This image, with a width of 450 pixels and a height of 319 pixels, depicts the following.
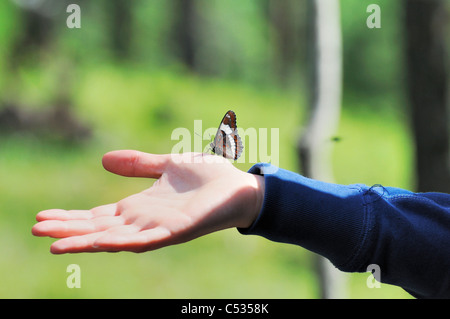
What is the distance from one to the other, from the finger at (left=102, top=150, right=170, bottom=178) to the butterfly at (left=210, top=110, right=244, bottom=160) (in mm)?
336

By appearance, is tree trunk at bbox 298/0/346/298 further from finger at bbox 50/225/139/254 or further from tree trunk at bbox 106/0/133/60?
tree trunk at bbox 106/0/133/60

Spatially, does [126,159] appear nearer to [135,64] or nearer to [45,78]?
[45,78]

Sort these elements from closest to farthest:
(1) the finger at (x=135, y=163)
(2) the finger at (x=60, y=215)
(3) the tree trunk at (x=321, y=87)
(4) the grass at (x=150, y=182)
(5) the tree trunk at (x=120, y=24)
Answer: (2) the finger at (x=60, y=215) < (1) the finger at (x=135, y=163) < (3) the tree trunk at (x=321, y=87) < (4) the grass at (x=150, y=182) < (5) the tree trunk at (x=120, y=24)

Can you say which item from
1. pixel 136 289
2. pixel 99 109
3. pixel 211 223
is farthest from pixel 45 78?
pixel 211 223

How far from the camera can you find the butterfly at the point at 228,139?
211 cm

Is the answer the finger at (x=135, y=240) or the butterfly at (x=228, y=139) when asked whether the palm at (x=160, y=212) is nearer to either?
the finger at (x=135, y=240)

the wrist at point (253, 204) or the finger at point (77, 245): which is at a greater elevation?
the wrist at point (253, 204)

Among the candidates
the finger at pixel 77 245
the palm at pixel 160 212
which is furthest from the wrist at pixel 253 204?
the finger at pixel 77 245

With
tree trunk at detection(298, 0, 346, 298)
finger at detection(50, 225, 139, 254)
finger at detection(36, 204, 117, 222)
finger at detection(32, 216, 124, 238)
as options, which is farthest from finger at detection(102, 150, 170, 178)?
tree trunk at detection(298, 0, 346, 298)

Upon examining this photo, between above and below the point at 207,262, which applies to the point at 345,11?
above

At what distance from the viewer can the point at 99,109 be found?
21.1 ft

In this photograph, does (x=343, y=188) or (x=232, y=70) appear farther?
(x=232, y=70)

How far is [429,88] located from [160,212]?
7.15 feet
